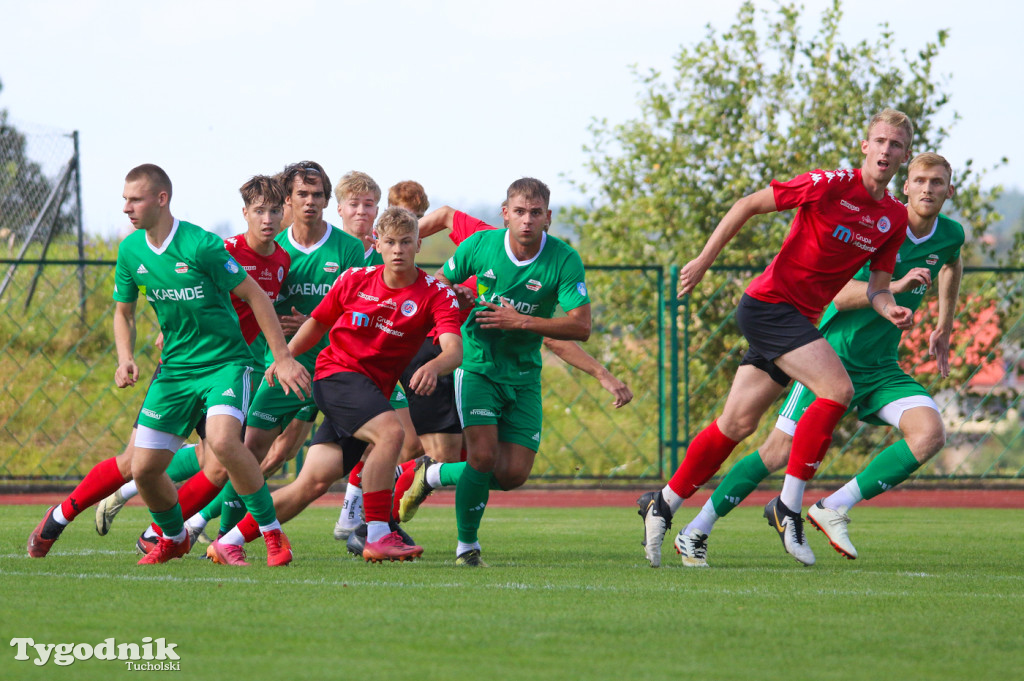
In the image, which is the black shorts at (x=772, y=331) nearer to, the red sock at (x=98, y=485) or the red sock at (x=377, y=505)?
the red sock at (x=377, y=505)

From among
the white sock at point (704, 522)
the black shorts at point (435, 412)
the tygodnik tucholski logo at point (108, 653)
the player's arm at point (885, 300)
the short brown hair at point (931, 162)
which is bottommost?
the white sock at point (704, 522)

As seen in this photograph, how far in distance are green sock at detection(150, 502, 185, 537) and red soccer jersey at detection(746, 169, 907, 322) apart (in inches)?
116

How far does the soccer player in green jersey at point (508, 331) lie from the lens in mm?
6285

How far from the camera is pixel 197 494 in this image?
6.55m

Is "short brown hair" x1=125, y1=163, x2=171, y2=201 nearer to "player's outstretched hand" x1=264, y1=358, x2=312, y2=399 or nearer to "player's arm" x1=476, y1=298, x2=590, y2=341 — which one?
"player's outstretched hand" x1=264, y1=358, x2=312, y2=399

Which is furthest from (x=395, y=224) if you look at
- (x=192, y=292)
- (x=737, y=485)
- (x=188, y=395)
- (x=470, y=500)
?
(x=737, y=485)

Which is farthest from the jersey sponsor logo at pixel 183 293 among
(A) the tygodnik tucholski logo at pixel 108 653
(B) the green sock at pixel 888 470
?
(B) the green sock at pixel 888 470

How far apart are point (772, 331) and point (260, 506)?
8.34ft

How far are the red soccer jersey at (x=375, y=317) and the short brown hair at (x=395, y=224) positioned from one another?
0.21 m

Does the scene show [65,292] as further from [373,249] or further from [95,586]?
[95,586]

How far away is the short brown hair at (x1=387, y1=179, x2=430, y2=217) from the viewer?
25.7 feet

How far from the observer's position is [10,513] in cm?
939

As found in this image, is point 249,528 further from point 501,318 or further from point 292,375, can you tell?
point 501,318

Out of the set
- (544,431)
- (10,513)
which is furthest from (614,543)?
(544,431)
